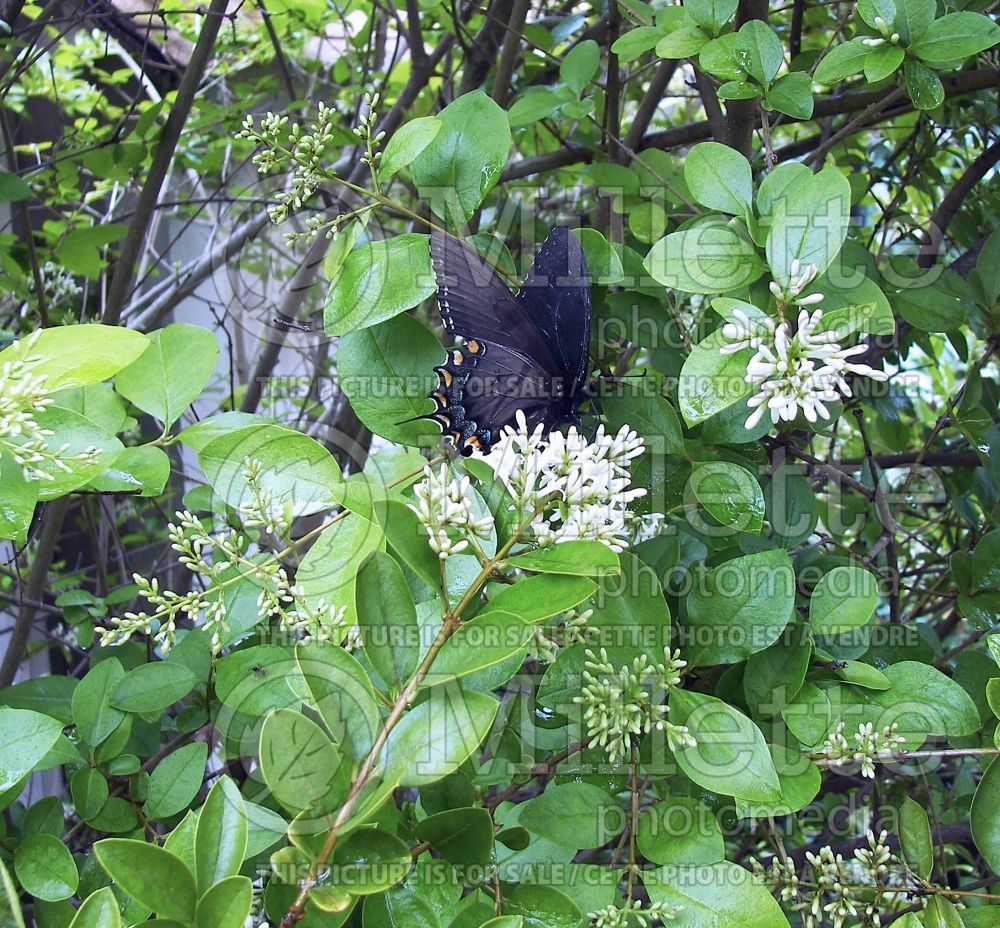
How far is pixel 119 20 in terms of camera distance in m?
2.38

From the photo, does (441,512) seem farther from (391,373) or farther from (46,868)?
(46,868)

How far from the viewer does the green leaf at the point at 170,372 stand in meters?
0.85

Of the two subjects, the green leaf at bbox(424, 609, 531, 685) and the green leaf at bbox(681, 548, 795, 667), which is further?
the green leaf at bbox(681, 548, 795, 667)

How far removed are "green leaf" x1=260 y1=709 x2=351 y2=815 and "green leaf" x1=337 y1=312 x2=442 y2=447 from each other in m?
0.38

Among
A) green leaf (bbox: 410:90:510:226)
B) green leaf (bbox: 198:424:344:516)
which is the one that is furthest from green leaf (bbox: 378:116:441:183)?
green leaf (bbox: 198:424:344:516)

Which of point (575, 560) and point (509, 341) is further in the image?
point (509, 341)

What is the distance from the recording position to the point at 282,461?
2.41ft

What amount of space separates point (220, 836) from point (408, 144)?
1.80ft

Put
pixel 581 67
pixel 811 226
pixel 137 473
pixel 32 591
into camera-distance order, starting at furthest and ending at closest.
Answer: pixel 32 591 < pixel 581 67 < pixel 137 473 < pixel 811 226

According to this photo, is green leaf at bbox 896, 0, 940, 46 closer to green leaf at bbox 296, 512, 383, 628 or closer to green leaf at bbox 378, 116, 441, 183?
green leaf at bbox 378, 116, 441, 183

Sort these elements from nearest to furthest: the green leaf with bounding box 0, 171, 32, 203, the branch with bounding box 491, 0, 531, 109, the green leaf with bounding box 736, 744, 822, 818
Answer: the green leaf with bounding box 736, 744, 822, 818 → the green leaf with bounding box 0, 171, 32, 203 → the branch with bounding box 491, 0, 531, 109

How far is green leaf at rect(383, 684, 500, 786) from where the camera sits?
511 millimetres

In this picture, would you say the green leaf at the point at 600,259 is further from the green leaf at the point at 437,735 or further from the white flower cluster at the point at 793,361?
the green leaf at the point at 437,735

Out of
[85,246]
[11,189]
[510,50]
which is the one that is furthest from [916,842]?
[85,246]
